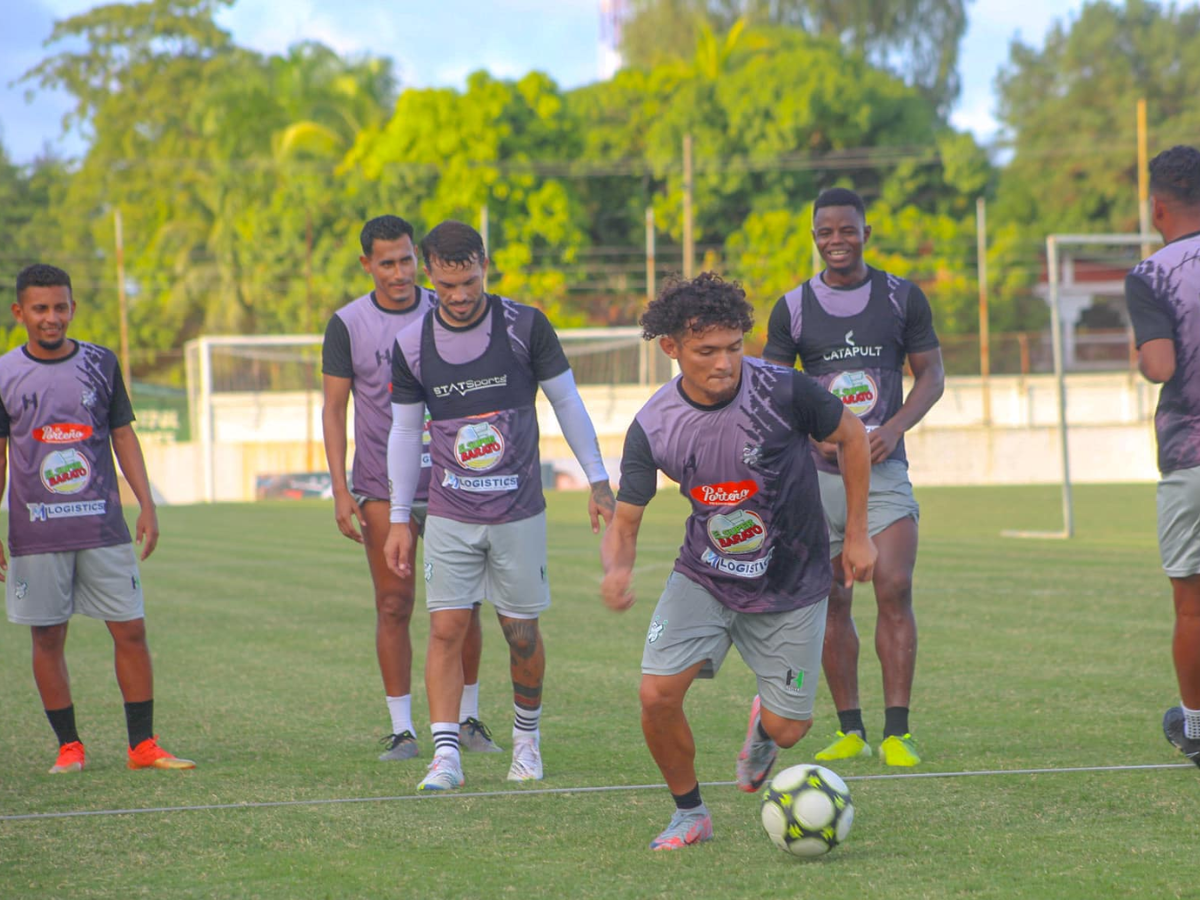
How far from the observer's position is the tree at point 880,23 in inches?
2233

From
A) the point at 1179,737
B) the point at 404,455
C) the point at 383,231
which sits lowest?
the point at 1179,737

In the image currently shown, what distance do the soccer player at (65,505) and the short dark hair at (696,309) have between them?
274cm

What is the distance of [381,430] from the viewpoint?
7109 millimetres

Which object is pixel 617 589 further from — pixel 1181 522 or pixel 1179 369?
pixel 1179 369

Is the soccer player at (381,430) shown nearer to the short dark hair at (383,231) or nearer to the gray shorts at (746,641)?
the short dark hair at (383,231)

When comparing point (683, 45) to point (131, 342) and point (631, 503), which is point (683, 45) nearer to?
point (131, 342)

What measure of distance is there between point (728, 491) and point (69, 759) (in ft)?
10.8

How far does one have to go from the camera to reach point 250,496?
38.0 m

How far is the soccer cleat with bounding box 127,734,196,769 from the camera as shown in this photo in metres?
6.61

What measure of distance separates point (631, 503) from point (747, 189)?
149 feet

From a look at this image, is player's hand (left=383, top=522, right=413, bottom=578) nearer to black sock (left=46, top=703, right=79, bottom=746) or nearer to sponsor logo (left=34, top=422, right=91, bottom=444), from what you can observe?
sponsor logo (left=34, top=422, right=91, bottom=444)

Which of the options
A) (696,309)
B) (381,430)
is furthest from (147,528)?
(696,309)

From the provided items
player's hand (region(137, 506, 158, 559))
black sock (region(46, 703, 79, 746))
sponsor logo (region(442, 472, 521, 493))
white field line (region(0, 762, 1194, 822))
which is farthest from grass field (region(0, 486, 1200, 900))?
sponsor logo (region(442, 472, 521, 493))

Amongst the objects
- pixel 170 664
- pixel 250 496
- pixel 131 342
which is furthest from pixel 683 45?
pixel 170 664
